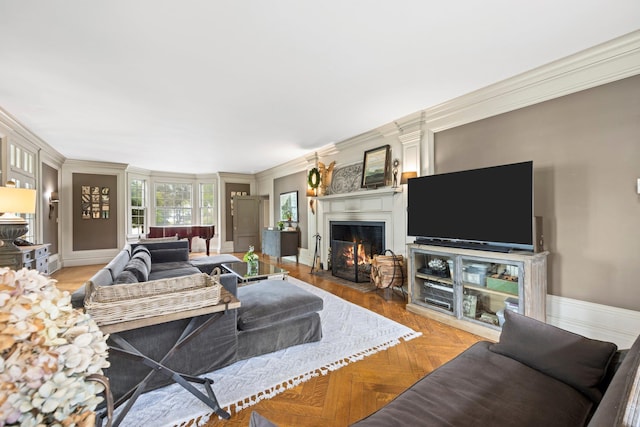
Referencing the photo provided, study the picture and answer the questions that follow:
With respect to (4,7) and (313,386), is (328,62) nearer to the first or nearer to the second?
(4,7)

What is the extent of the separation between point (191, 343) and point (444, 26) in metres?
2.87

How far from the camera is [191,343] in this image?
1.96 metres

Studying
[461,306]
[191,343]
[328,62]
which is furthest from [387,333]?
[328,62]

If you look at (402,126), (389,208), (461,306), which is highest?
(402,126)

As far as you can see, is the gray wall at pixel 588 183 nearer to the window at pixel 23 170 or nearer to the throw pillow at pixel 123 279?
the throw pillow at pixel 123 279

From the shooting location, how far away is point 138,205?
8039 mm

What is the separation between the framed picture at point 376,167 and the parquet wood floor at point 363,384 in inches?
81.0

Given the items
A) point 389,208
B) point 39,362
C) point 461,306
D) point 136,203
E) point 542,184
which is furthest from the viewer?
point 136,203

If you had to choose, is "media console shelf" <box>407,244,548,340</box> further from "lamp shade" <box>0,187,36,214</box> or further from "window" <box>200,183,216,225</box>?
"window" <box>200,183,216,225</box>

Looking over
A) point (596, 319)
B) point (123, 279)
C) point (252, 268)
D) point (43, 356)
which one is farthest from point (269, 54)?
point (596, 319)

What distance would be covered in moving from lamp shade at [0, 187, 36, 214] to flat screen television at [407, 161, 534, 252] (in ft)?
14.8

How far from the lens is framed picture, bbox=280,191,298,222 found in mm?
6770

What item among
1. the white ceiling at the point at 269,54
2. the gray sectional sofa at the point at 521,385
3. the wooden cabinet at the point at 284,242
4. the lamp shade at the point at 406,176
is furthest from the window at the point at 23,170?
the gray sectional sofa at the point at 521,385

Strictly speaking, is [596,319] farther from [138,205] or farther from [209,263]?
[138,205]
